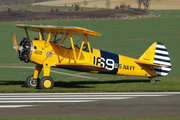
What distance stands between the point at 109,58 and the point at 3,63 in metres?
18.6

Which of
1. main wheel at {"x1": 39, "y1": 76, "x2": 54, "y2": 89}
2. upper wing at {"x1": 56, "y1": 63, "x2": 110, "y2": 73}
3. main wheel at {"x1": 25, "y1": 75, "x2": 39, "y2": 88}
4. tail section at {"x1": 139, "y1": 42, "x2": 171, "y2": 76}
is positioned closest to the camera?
upper wing at {"x1": 56, "y1": 63, "x2": 110, "y2": 73}

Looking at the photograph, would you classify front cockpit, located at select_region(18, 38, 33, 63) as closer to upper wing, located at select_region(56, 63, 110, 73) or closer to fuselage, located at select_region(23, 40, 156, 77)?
fuselage, located at select_region(23, 40, 156, 77)

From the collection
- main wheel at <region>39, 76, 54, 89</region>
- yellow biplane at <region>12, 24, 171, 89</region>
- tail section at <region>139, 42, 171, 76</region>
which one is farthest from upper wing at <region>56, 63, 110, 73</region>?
tail section at <region>139, 42, 171, 76</region>

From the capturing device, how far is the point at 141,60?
16828 millimetres

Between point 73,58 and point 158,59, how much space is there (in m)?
5.25

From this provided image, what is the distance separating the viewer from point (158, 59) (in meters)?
16.9

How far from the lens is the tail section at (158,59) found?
658 inches

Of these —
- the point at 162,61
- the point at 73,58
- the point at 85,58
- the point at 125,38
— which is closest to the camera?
the point at 73,58

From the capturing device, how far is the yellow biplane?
13.9m

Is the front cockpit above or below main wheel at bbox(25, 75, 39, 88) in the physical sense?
above

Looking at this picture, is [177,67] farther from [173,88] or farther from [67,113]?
[67,113]

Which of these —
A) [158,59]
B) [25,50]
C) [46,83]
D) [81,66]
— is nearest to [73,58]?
[81,66]

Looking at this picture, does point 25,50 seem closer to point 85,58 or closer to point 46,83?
point 46,83

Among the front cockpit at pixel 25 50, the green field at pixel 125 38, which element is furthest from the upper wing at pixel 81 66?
the green field at pixel 125 38
